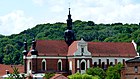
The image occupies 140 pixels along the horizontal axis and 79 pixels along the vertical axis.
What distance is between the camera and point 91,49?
3725 inches

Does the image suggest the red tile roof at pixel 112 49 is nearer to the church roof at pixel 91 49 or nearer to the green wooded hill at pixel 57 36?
the church roof at pixel 91 49

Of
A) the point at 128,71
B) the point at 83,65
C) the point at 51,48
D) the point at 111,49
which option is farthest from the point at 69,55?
the point at 128,71

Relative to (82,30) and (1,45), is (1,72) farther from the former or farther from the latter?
(82,30)

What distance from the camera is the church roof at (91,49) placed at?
3629 inches

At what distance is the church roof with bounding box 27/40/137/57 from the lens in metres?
92.2

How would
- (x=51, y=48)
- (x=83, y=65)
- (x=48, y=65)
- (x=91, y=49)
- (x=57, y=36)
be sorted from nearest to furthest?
(x=48, y=65) < (x=51, y=48) < (x=83, y=65) < (x=91, y=49) < (x=57, y=36)

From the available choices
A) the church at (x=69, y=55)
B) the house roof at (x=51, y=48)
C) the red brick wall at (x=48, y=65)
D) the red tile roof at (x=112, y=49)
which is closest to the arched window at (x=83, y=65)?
the church at (x=69, y=55)

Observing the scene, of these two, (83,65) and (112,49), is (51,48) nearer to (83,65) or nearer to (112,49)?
(83,65)

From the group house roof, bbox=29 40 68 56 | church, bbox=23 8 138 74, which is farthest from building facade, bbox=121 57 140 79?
house roof, bbox=29 40 68 56

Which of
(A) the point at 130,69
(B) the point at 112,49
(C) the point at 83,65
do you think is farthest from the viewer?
(B) the point at 112,49

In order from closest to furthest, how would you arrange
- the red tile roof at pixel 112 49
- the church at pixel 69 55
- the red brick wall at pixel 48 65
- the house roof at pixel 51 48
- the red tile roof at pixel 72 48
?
the red brick wall at pixel 48 65, the church at pixel 69 55, the house roof at pixel 51 48, the red tile roof at pixel 72 48, the red tile roof at pixel 112 49

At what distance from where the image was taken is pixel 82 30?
192000mm

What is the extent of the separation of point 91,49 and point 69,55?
13.7 ft

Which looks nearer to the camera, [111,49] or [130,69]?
[130,69]
